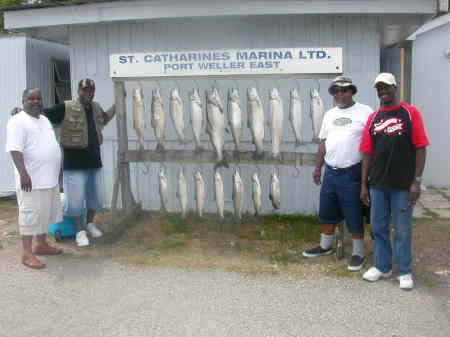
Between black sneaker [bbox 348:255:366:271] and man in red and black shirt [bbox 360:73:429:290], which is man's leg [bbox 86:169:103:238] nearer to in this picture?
black sneaker [bbox 348:255:366:271]

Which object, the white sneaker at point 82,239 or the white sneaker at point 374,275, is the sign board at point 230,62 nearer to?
the white sneaker at point 82,239

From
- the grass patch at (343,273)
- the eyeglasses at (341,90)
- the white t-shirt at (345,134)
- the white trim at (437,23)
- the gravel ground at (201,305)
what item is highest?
the white trim at (437,23)

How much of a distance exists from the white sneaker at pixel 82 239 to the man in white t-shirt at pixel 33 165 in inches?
24.4

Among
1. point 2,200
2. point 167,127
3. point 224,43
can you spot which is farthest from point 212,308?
point 2,200

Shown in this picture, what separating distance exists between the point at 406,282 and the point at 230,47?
409cm

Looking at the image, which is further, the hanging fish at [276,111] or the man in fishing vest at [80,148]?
the man in fishing vest at [80,148]

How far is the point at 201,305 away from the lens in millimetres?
4047

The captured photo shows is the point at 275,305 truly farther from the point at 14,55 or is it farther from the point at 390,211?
the point at 14,55

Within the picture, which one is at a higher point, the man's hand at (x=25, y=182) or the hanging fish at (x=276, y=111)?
the hanging fish at (x=276, y=111)

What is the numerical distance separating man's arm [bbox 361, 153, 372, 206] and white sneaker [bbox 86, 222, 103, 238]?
3294 millimetres

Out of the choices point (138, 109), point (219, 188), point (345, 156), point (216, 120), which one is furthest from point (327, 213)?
point (138, 109)

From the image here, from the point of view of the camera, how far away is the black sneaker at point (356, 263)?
4.77 metres

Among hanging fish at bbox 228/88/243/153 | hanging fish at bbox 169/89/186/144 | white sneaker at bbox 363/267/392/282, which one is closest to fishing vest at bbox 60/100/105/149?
hanging fish at bbox 169/89/186/144

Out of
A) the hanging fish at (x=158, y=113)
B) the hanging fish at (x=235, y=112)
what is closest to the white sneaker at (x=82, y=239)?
the hanging fish at (x=158, y=113)
